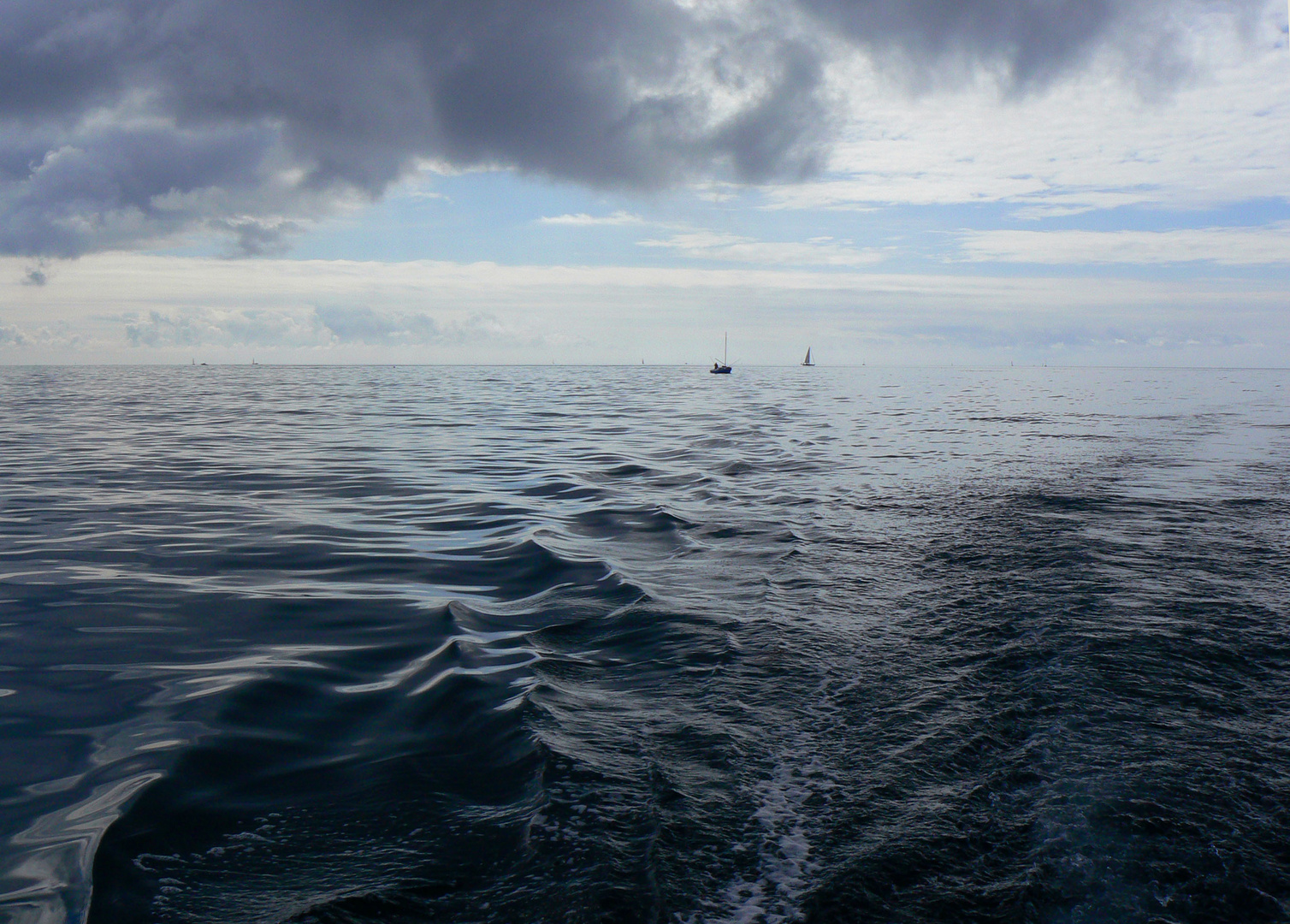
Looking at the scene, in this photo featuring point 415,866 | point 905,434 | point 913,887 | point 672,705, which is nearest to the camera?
point 913,887

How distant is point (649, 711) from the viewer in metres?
5.71

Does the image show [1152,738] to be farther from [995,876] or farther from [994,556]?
[994,556]

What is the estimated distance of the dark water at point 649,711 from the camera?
12.4 ft

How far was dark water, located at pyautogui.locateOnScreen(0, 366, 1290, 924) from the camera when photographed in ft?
12.4

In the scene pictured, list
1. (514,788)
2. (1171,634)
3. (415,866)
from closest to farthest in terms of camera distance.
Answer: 1. (415,866)
2. (514,788)
3. (1171,634)

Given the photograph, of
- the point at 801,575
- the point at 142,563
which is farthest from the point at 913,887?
the point at 142,563

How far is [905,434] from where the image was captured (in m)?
28.5

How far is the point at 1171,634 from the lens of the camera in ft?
22.7

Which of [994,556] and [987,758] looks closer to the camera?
[987,758]

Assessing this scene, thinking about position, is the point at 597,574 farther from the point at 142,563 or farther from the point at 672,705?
the point at 142,563

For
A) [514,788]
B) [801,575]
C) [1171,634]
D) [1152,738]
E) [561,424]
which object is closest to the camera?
[514,788]

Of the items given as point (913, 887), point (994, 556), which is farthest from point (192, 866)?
point (994, 556)

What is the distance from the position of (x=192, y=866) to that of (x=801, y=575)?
697 cm

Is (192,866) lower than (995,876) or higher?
lower
